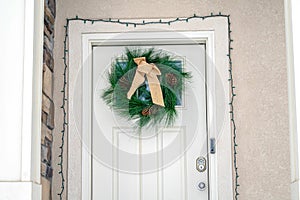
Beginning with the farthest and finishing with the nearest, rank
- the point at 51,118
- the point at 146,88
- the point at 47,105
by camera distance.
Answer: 1. the point at 146,88
2. the point at 51,118
3. the point at 47,105

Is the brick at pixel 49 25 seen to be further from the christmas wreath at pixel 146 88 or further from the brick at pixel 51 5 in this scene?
the christmas wreath at pixel 146 88

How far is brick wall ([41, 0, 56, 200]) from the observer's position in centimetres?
378

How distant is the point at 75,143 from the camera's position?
4066 mm

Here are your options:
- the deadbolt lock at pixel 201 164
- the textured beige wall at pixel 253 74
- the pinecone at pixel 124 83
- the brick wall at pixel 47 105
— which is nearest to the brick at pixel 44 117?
the brick wall at pixel 47 105

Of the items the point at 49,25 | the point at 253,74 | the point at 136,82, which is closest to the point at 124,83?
the point at 136,82

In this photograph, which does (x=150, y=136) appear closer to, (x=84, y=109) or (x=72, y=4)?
(x=84, y=109)

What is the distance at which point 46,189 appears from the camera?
3.81 meters

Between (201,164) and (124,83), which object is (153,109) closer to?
(124,83)

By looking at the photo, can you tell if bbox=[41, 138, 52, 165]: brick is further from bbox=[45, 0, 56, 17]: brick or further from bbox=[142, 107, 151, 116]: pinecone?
bbox=[45, 0, 56, 17]: brick

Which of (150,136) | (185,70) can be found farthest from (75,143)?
(185,70)

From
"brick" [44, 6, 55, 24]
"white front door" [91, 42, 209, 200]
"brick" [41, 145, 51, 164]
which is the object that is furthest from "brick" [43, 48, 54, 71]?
"brick" [41, 145, 51, 164]

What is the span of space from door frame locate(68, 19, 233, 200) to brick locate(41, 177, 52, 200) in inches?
6.3

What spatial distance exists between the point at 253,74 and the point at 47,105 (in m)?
1.42

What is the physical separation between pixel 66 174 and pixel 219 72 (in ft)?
4.14
